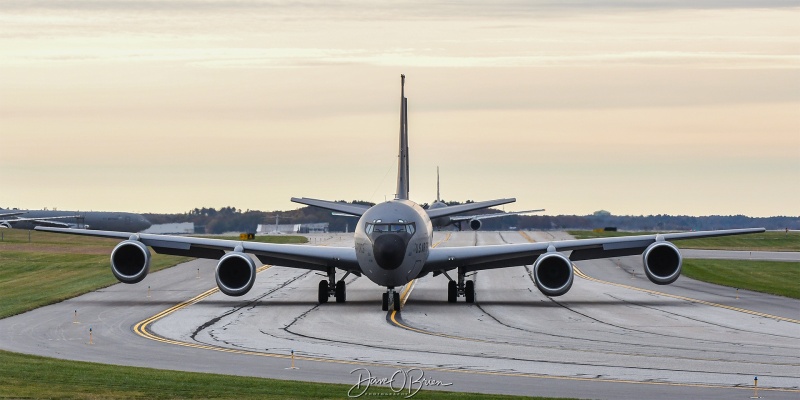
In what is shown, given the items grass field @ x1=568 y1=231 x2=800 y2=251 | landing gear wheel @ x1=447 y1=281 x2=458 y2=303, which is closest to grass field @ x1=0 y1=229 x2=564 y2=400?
landing gear wheel @ x1=447 y1=281 x2=458 y2=303

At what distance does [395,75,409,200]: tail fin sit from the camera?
50.4 metres

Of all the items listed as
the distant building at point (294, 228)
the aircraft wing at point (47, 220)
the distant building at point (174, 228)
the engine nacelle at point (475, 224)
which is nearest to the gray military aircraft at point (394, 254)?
the distant building at point (174, 228)

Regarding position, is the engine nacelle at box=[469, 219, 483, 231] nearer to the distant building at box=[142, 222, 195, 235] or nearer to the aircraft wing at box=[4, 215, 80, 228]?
the distant building at box=[142, 222, 195, 235]

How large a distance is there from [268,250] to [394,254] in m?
6.38

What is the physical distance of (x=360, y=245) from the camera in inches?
1674

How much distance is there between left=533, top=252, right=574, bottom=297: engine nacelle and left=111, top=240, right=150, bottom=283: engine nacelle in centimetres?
1450

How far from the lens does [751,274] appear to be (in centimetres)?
6712

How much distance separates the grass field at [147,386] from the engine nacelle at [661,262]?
21.3 m

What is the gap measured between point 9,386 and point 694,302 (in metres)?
30.6

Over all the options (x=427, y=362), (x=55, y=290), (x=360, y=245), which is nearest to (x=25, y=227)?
(x=55, y=290)

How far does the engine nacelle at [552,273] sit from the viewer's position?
1692 inches

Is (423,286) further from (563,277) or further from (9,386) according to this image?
(9,386)

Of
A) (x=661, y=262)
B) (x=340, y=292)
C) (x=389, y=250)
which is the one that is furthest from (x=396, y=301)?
(x=661, y=262)

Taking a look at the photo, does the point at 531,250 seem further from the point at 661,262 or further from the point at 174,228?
the point at 174,228
